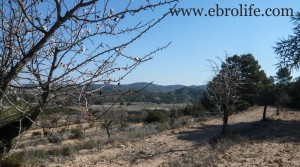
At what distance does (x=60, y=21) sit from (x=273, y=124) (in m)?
22.9

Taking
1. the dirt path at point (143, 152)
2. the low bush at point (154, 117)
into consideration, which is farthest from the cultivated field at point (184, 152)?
the low bush at point (154, 117)

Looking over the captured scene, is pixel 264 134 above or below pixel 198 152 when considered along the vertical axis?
above

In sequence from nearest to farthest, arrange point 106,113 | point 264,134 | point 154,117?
point 106,113 < point 264,134 < point 154,117

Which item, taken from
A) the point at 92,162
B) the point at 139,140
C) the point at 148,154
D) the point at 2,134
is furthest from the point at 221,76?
the point at 2,134

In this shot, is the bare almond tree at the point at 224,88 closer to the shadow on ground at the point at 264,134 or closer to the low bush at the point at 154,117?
the shadow on ground at the point at 264,134

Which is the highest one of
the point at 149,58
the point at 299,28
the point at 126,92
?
the point at 299,28

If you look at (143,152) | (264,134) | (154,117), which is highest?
(154,117)

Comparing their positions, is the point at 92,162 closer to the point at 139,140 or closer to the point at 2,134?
the point at 139,140

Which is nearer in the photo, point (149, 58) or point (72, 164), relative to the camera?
point (149, 58)

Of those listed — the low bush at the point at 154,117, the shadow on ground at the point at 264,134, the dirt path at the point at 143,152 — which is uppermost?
the low bush at the point at 154,117

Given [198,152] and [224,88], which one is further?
[224,88]

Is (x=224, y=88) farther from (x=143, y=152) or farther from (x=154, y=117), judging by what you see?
(x=154, y=117)

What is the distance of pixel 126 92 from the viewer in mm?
2420

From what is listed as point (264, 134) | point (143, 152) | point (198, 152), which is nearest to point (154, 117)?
point (264, 134)
